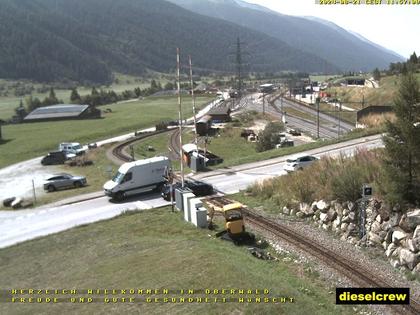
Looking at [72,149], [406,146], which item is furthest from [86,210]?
[72,149]

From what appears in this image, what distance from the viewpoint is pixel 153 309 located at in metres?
15.0

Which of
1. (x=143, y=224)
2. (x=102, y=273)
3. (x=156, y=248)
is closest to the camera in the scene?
(x=102, y=273)

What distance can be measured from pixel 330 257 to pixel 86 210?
70.8 feet

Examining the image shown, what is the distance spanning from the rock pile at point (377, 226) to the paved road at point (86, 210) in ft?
30.4

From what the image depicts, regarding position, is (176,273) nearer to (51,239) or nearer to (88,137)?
(51,239)

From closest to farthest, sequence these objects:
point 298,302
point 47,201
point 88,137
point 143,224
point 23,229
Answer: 1. point 298,302
2. point 143,224
3. point 23,229
4. point 47,201
5. point 88,137

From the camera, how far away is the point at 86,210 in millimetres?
35250

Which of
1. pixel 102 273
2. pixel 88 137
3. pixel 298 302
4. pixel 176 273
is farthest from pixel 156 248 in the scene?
pixel 88 137

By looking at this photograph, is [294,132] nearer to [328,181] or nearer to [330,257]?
[328,181]

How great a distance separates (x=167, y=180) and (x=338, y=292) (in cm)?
2089

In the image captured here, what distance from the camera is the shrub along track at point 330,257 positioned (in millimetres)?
17400

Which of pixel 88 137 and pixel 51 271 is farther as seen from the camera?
pixel 88 137

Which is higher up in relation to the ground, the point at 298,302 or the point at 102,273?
the point at 298,302

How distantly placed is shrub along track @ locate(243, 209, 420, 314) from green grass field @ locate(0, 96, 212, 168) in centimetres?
5753
